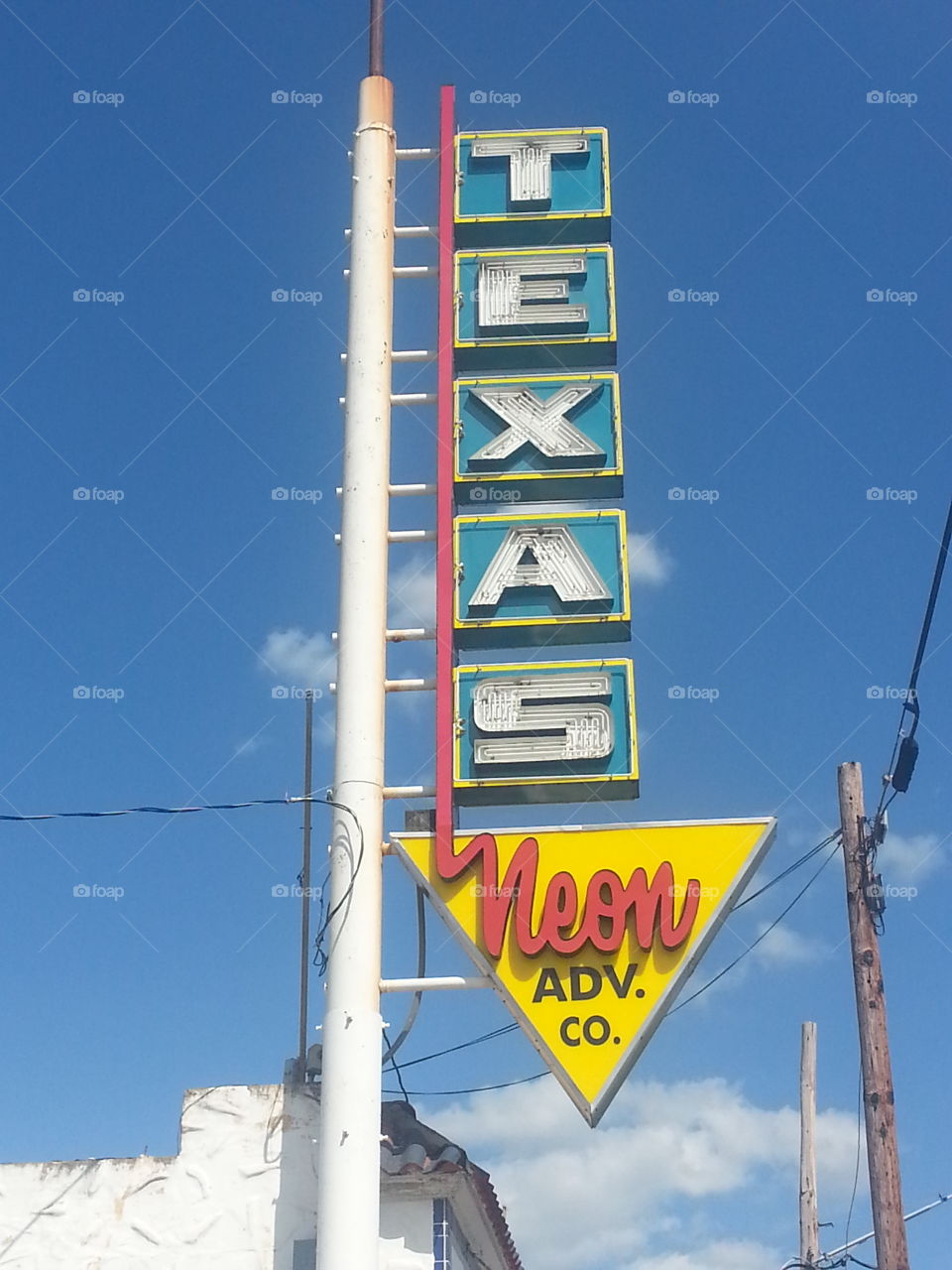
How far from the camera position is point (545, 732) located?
11422 millimetres

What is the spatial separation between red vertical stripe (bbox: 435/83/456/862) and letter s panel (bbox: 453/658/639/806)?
10cm

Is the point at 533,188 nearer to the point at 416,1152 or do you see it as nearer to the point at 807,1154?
the point at 416,1152

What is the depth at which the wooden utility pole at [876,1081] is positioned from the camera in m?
14.6

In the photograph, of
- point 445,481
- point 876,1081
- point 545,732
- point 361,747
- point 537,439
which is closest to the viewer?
point 361,747

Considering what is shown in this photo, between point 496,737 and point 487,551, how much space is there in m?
1.50

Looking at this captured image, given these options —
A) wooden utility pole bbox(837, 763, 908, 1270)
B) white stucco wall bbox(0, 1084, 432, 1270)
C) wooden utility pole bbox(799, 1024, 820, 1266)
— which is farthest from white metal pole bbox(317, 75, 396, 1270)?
wooden utility pole bbox(799, 1024, 820, 1266)

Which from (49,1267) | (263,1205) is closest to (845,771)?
(263,1205)

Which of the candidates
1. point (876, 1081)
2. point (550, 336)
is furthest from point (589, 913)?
point (876, 1081)

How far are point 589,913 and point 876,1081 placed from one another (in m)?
5.33

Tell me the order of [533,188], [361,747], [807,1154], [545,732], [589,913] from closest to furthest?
[589,913], [361,747], [545,732], [533,188], [807,1154]

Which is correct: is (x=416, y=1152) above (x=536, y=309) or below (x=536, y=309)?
below

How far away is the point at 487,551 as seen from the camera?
1208cm

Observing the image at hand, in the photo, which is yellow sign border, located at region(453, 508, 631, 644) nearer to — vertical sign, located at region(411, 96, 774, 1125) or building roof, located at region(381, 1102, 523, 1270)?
vertical sign, located at region(411, 96, 774, 1125)

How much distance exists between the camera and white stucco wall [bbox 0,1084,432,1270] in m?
11.2
